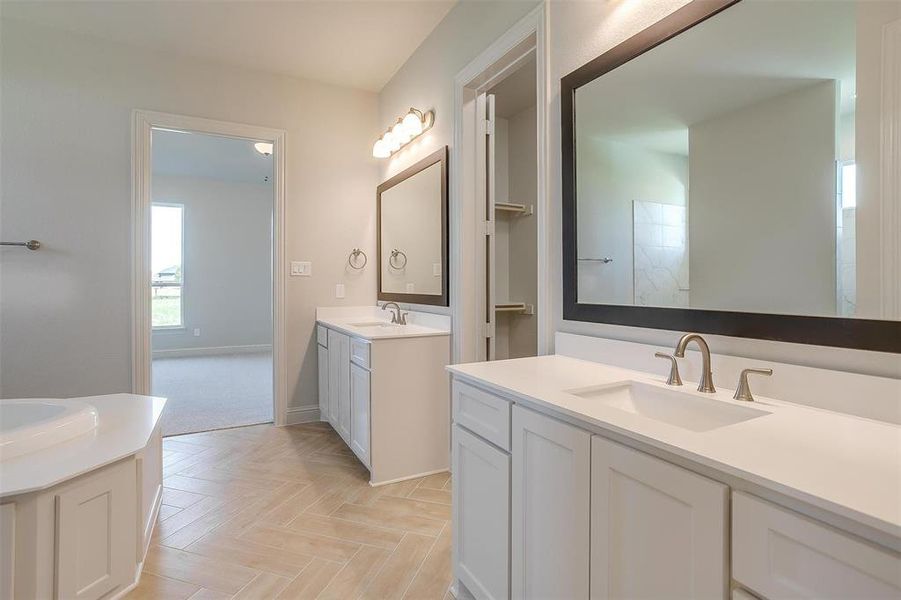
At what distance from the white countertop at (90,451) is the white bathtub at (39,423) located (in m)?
0.03

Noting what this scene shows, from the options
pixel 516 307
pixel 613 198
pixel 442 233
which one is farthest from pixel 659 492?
pixel 516 307

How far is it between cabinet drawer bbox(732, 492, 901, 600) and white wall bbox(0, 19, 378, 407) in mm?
3437

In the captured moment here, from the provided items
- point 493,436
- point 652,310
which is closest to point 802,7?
point 652,310

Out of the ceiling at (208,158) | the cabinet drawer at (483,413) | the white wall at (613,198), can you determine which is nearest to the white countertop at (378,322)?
the cabinet drawer at (483,413)

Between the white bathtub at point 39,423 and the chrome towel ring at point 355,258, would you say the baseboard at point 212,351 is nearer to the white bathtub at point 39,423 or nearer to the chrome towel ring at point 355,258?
the chrome towel ring at point 355,258

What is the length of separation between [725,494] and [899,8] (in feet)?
3.49

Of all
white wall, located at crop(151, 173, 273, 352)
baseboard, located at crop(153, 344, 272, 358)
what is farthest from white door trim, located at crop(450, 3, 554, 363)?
baseboard, located at crop(153, 344, 272, 358)

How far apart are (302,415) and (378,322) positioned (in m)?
1.00

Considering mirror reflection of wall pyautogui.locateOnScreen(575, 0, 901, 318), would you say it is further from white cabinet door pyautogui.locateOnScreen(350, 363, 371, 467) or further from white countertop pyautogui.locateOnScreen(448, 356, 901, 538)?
white cabinet door pyautogui.locateOnScreen(350, 363, 371, 467)

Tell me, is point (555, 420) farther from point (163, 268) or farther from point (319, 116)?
point (163, 268)

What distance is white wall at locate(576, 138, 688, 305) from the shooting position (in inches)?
57.4

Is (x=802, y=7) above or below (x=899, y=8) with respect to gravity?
above

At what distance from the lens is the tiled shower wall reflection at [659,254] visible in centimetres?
138

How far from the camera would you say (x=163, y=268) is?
22.3 ft
